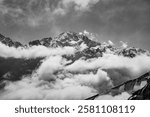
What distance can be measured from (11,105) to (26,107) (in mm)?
1701

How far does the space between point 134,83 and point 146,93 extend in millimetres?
2319

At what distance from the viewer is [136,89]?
20484 millimetres

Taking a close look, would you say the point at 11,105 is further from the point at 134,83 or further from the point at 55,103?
the point at 134,83

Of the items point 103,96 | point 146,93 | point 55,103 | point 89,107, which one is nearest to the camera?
point 89,107

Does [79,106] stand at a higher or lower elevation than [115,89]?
lower

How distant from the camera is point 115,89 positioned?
20.5 metres

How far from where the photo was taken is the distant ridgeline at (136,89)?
61.8ft

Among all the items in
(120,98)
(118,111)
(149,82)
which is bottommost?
(118,111)

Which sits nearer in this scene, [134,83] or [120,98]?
[120,98]

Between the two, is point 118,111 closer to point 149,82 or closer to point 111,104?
point 111,104

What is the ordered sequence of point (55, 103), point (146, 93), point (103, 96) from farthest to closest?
point (103, 96) → point (146, 93) → point (55, 103)

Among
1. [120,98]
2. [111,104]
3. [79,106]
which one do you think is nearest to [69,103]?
[79,106]

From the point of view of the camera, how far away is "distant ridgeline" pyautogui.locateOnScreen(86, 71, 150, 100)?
1884 centimetres

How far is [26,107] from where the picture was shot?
17.7m
